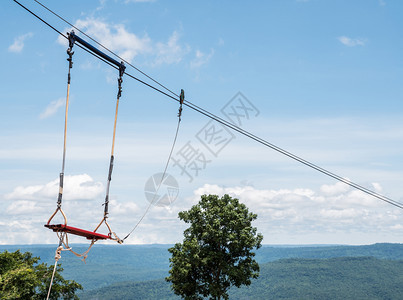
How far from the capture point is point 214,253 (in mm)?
37312

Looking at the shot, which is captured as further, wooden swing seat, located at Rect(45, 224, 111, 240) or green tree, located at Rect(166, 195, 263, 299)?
green tree, located at Rect(166, 195, 263, 299)

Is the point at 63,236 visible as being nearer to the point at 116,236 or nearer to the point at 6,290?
the point at 116,236

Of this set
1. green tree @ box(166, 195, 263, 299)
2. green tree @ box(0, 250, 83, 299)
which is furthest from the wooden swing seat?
green tree @ box(0, 250, 83, 299)

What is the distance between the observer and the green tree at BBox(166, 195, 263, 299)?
121 feet

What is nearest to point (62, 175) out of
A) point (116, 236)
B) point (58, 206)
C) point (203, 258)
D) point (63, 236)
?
point (58, 206)

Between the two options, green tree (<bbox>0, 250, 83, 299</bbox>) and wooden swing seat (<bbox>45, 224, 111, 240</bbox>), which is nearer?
wooden swing seat (<bbox>45, 224, 111, 240</bbox>)

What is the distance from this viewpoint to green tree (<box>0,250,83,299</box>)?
3719 cm

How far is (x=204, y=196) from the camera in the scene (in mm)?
39688

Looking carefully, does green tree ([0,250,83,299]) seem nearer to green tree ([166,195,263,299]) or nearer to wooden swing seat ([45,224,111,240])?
green tree ([166,195,263,299])

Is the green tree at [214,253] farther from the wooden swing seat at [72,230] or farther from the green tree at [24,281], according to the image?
the wooden swing seat at [72,230]

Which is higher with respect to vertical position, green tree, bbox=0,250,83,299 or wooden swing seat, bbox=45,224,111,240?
wooden swing seat, bbox=45,224,111,240

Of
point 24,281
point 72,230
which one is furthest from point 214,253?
point 72,230

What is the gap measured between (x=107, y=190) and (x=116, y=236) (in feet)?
4.87

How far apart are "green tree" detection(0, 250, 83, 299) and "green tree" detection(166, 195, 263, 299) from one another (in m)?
12.0
